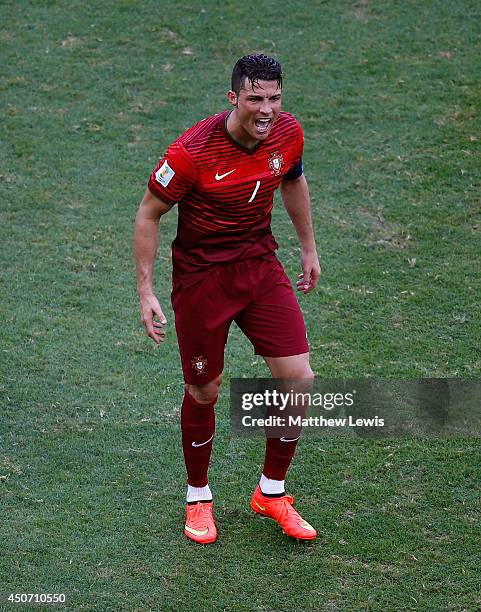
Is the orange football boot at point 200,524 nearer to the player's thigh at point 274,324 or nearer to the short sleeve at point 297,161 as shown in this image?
the player's thigh at point 274,324

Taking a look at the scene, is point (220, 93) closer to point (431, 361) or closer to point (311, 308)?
point (311, 308)

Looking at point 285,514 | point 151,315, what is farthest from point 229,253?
point 285,514

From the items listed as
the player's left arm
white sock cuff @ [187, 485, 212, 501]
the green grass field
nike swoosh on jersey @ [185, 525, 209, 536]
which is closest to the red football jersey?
the player's left arm

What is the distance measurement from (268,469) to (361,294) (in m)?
1.91

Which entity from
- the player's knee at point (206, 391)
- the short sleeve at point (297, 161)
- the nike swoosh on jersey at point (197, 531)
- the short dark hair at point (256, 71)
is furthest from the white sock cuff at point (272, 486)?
the short dark hair at point (256, 71)

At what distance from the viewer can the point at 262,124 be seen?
3.81 metres

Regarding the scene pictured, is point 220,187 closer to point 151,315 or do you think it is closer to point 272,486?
point 151,315

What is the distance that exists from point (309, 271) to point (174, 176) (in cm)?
88

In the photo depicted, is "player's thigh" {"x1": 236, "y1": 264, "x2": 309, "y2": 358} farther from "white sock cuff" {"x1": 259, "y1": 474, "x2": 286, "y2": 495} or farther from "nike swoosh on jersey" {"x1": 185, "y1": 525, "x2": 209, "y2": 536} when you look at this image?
"nike swoosh on jersey" {"x1": 185, "y1": 525, "x2": 209, "y2": 536}

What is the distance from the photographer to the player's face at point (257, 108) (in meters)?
3.77

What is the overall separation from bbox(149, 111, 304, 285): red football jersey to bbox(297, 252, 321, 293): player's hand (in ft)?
0.95

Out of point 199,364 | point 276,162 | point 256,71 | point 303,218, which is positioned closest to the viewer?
point 256,71

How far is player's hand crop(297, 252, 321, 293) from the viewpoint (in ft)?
14.5

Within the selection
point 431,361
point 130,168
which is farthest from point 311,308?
point 130,168
